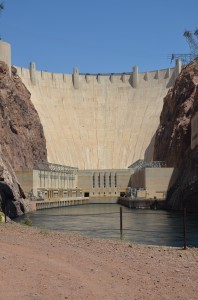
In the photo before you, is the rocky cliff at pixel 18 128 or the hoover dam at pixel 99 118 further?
the hoover dam at pixel 99 118

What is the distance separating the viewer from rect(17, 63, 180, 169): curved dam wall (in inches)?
5138

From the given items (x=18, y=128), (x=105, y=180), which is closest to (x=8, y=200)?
(x=18, y=128)

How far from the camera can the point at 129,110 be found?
140 metres

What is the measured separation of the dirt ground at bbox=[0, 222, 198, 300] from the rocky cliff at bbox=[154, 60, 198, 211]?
45156mm

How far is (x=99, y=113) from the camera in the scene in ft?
459

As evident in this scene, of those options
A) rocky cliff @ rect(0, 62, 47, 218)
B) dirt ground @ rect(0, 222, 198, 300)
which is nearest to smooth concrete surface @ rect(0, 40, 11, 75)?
rocky cliff @ rect(0, 62, 47, 218)

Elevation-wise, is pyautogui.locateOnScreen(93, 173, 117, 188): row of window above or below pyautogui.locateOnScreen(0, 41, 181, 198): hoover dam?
below

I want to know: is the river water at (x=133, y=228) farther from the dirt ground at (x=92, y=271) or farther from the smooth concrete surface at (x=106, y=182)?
the smooth concrete surface at (x=106, y=182)

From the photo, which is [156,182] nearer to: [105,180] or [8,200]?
[8,200]

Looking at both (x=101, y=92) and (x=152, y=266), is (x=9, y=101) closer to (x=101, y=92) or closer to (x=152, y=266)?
(x=101, y=92)

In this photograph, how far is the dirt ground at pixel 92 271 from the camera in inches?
374

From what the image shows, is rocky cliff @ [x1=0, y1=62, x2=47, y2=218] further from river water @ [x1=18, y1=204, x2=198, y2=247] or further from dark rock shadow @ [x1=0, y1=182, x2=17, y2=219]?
river water @ [x1=18, y1=204, x2=198, y2=247]

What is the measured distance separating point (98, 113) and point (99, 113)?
0.29 m

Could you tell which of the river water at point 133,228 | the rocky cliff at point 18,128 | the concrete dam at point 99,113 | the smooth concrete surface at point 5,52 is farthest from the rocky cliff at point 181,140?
the smooth concrete surface at point 5,52
